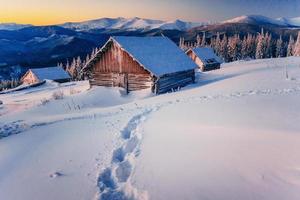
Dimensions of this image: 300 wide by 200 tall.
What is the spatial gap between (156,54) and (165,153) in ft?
73.4

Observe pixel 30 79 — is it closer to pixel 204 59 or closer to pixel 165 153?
pixel 204 59

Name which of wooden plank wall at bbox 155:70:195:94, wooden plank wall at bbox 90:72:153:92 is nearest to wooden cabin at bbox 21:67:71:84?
wooden plank wall at bbox 90:72:153:92

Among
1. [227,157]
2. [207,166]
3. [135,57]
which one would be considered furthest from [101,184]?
[135,57]

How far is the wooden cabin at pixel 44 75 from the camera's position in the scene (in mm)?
71812

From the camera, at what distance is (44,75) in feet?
239

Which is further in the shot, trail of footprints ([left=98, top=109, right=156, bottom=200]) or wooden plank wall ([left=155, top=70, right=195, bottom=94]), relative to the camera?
wooden plank wall ([left=155, top=70, right=195, bottom=94])

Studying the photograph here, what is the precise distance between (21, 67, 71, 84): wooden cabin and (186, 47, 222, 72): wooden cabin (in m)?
28.2

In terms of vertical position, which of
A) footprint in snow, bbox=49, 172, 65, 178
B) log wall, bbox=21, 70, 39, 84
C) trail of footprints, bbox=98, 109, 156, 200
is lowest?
log wall, bbox=21, 70, 39, 84

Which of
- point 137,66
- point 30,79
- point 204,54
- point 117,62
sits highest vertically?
point 117,62

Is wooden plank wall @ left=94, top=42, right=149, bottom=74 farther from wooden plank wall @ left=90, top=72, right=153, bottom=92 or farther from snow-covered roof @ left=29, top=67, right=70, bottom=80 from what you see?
snow-covered roof @ left=29, top=67, right=70, bottom=80

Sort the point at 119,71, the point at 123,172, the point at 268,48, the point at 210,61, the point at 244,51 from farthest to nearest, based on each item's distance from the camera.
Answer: the point at 268,48 < the point at 244,51 < the point at 210,61 < the point at 119,71 < the point at 123,172

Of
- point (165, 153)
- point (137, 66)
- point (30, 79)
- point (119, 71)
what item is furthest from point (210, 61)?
point (165, 153)

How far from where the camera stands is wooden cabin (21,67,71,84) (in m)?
71.8

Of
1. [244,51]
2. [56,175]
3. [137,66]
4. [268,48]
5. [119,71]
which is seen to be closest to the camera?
[56,175]
